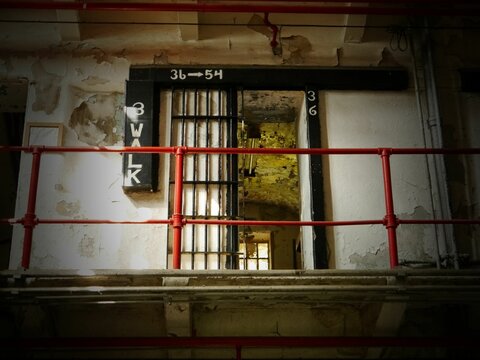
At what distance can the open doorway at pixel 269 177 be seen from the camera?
25.1ft

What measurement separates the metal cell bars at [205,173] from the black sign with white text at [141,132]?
247 millimetres

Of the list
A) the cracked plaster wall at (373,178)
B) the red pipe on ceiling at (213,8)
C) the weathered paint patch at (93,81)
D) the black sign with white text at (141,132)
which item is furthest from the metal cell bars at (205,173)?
the cracked plaster wall at (373,178)

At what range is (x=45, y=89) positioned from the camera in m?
7.07

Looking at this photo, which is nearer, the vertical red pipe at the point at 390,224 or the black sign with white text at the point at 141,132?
the vertical red pipe at the point at 390,224

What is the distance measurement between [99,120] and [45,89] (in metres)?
0.83

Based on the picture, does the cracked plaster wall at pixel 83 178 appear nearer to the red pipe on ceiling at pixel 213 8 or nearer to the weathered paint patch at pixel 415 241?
the red pipe on ceiling at pixel 213 8

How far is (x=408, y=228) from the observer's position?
6.73 m

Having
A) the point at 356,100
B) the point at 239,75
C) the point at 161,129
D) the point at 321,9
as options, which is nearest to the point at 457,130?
the point at 356,100

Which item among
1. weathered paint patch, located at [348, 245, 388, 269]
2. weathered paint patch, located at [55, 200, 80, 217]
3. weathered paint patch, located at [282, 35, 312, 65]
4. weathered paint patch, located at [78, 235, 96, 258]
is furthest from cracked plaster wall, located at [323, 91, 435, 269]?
weathered paint patch, located at [55, 200, 80, 217]

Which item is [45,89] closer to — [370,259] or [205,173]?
[205,173]

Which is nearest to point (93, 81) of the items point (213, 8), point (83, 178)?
point (83, 178)

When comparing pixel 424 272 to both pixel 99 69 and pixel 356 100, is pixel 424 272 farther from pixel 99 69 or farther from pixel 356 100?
pixel 99 69

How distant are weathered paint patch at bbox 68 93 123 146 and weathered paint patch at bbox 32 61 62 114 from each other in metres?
0.32

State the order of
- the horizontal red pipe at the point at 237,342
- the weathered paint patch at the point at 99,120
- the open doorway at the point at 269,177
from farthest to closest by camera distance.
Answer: the open doorway at the point at 269,177
the weathered paint patch at the point at 99,120
the horizontal red pipe at the point at 237,342
